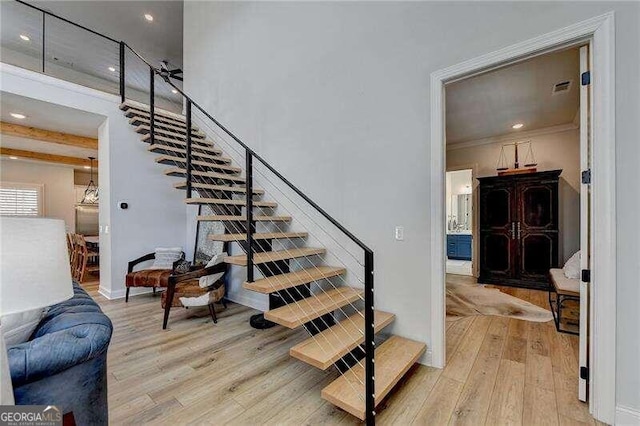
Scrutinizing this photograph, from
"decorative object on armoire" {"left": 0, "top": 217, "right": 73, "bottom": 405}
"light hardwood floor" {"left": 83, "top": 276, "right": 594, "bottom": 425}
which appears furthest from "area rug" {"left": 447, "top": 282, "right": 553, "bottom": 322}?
"decorative object on armoire" {"left": 0, "top": 217, "right": 73, "bottom": 405}

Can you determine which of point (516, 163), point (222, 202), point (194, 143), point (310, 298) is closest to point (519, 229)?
point (516, 163)

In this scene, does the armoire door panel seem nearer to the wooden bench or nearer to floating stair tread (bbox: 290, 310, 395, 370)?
the wooden bench

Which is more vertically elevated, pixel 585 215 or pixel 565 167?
pixel 565 167

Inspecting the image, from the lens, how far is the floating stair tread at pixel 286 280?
2.19m

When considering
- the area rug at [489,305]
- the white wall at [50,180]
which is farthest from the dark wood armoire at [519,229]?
the white wall at [50,180]

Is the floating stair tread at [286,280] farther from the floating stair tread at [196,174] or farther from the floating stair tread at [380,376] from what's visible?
the floating stair tread at [196,174]

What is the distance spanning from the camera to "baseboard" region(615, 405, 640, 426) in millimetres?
1576

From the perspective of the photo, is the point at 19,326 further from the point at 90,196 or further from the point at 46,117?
the point at 90,196

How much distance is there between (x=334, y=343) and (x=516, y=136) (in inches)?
209

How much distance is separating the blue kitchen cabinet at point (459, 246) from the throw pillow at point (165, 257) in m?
7.10

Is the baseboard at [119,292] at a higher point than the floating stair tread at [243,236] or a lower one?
lower

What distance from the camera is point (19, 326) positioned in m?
1.15

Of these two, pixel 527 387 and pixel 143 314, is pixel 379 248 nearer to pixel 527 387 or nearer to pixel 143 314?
pixel 527 387

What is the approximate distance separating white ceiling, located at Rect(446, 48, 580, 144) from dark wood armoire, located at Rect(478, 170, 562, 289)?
0.91 meters
